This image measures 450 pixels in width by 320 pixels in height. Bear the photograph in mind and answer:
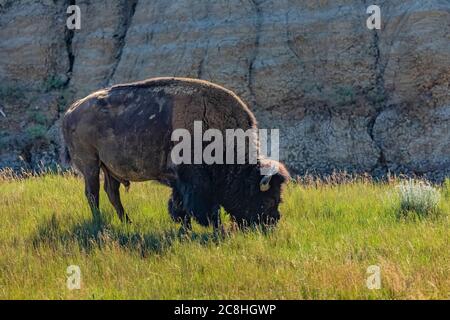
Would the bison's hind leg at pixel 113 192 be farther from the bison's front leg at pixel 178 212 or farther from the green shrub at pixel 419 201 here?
the green shrub at pixel 419 201

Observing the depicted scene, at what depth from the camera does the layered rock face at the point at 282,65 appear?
49.1 ft

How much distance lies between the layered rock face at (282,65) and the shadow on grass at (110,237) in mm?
8283

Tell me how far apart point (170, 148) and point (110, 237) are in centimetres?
155

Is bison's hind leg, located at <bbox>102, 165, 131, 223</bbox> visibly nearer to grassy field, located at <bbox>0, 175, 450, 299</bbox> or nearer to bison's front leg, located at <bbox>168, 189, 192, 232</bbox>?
grassy field, located at <bbox>0, 175, 450, 299</bbox>

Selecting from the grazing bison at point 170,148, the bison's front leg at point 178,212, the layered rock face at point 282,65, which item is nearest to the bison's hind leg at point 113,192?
the grazing bison at point 170,148

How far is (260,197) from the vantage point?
778cm

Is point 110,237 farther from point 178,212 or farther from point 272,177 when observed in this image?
point 272,177

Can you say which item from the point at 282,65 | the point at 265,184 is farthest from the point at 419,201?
the point at 282,65

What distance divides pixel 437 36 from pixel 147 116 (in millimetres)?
9331

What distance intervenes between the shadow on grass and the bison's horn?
0.84m

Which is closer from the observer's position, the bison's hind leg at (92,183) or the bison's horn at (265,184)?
the bison's horn at (265,184)

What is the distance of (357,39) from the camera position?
52.5ft

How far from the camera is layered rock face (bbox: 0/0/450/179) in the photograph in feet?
49.1

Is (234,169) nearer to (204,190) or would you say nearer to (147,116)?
(204,190)
